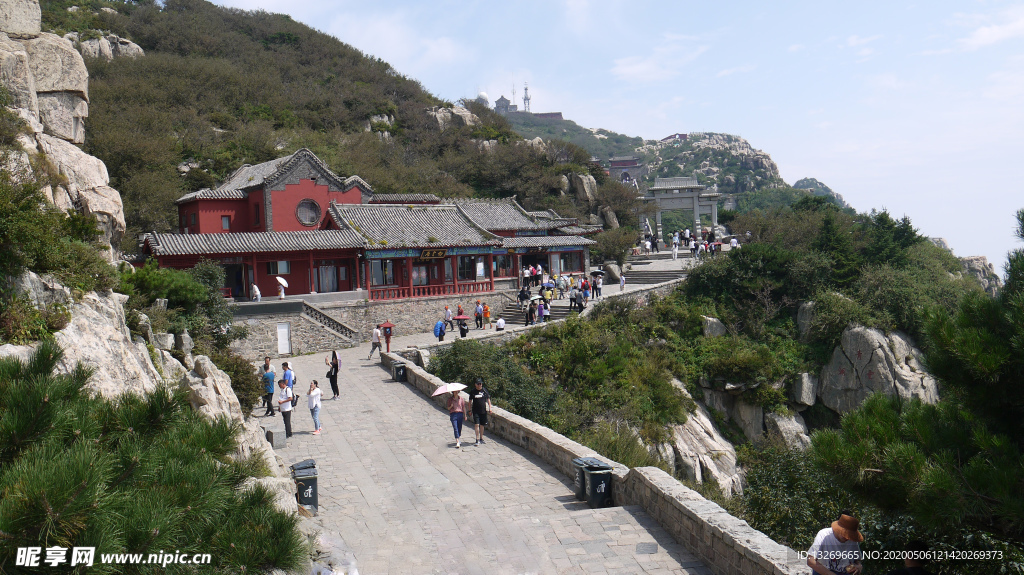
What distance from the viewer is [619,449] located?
40.9 feet

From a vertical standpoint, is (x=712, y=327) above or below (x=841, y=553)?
below

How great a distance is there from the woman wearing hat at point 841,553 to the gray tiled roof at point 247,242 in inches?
989

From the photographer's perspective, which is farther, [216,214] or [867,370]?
[216,214]

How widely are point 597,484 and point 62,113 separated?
60.9 feet

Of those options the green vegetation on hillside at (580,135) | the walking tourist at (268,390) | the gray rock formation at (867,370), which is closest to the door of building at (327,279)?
the walking tourist at (268,390)

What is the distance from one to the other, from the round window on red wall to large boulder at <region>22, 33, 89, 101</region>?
1409 cm

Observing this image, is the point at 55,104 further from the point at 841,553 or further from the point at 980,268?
the point at 980,268

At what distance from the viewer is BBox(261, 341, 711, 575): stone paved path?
7.23 meters

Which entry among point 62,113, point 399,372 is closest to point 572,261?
point 399,372

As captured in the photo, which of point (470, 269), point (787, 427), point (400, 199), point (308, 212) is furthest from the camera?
point (400, 199)

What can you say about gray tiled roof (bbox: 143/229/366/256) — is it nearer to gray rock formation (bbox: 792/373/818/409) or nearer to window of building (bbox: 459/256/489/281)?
window of building (bbox: 459/256/489/281)

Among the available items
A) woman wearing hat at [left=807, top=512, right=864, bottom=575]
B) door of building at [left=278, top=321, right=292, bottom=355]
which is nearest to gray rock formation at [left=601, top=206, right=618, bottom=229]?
door of building at [left=278, top=321, right=292, bottom=355]

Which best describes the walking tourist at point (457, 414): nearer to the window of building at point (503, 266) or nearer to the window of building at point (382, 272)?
the window of building at point (382, 272)

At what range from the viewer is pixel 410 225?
1270 inches
